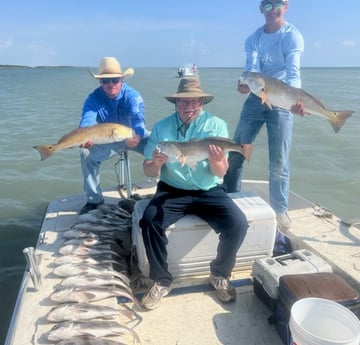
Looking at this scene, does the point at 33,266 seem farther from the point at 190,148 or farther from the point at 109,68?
the point at 109,68

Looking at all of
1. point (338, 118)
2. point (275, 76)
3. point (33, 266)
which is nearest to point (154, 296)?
point (33, 266)

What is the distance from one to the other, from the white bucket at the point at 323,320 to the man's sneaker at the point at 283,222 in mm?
1779

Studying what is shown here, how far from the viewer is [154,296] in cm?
336

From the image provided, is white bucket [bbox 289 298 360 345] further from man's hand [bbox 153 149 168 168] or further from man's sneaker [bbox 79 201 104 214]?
man's sneaker [bbox 79 201 104 214]

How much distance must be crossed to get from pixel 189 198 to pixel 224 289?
3.02 feet

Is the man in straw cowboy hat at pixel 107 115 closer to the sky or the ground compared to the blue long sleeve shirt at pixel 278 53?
closer to the ground

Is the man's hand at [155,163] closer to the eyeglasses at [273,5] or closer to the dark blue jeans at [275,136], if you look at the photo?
the dark blue jeans at [275,136]

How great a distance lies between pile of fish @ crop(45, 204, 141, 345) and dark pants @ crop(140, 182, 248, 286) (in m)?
0.44

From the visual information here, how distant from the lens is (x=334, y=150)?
13461mm

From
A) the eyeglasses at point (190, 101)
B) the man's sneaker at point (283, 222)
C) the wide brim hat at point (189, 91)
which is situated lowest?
the man's sneaker at point (283, 222)

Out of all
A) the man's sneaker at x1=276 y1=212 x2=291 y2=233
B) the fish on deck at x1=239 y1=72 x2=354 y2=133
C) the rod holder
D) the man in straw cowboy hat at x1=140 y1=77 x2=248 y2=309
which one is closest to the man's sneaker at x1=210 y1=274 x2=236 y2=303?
the man in straw cowboy hat at x1=140 y1=77 x2=248 y2=309

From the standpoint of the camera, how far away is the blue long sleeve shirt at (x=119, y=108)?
494cm

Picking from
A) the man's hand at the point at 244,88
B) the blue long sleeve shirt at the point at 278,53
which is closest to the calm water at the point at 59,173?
the man's hand at the point at 244,88

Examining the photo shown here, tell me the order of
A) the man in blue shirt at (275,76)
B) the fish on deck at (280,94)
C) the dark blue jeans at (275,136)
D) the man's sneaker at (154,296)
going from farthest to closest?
the dark blue jeans at (275,136) → the man in blue shirt at (275,76) → the fish on deck at (280,94) → the man's sneaker at (154,296)
